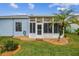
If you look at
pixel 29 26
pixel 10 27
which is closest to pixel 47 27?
pixel 29 26

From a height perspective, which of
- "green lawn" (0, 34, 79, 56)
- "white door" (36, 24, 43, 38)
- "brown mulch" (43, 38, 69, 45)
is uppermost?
"white door" (36, 24, 43, 38)

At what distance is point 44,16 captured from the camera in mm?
18031

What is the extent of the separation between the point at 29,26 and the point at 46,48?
32 cm

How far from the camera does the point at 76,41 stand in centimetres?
1802

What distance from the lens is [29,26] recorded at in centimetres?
1805

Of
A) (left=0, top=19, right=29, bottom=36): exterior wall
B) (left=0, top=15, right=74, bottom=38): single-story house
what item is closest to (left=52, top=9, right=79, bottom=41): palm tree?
(left=0, top=15, right=74, bottom=38): single-story house

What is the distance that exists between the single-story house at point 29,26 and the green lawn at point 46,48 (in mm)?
91

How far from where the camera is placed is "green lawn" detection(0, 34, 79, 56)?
59.1 ft

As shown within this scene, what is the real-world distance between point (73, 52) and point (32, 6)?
2.29ft

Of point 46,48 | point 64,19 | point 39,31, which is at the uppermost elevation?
point 64,19

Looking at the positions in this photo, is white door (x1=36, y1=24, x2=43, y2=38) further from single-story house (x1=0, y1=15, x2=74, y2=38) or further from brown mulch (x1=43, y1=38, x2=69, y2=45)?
brown mulch (x1=43, y1=38, x2=69, y2=45)

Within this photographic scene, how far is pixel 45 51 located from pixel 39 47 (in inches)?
3.2

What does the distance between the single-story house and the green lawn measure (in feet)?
0.30

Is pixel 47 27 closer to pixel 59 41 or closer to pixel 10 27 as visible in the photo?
pixel 59 41
